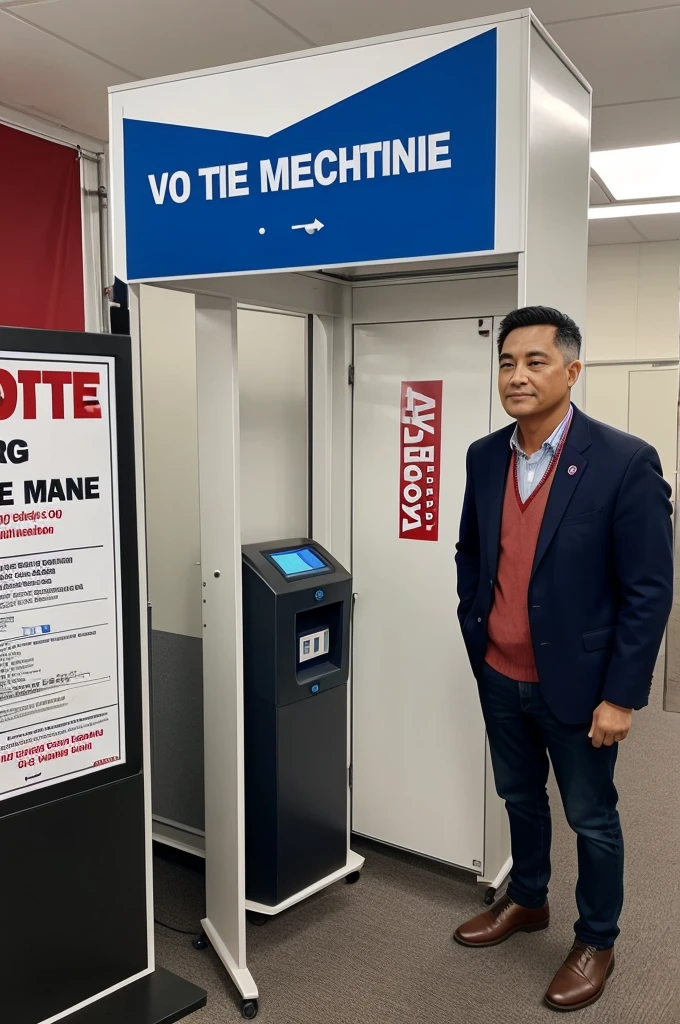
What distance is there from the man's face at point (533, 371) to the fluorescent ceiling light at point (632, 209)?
4.49 meters

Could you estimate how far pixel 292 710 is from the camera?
8.17 feet

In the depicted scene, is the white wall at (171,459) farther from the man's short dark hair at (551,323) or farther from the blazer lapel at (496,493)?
the man's short dark hair at (551,323)

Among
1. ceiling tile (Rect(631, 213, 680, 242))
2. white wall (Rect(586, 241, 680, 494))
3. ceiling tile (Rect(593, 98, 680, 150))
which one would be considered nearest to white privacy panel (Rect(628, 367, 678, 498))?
white wall (Rect(586, 241, 680, 494))

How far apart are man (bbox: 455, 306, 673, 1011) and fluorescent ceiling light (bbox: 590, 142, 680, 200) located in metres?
3.37

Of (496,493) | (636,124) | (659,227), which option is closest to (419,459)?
(496,493)

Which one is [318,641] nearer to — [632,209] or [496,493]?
[496,493]

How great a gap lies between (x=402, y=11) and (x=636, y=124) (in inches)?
71.1

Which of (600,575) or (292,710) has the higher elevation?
(600,575)

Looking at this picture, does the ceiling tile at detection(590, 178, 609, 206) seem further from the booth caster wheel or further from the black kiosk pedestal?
the booth caster wheel

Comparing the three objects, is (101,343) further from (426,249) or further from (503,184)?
(503,184)

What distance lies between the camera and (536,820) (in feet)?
7.91

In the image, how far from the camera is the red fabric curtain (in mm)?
4078

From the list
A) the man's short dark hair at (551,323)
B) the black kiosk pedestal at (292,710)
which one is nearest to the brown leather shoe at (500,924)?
the black kiosk pedestal at (292,710)

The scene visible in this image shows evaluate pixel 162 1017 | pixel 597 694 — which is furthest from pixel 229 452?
pixel 162 1017
